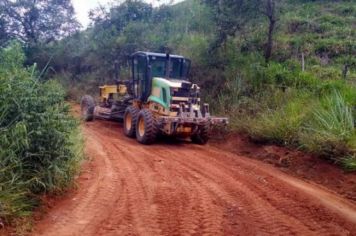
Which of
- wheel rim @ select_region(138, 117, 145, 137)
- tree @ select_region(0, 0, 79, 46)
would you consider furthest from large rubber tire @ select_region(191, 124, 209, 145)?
tree @ select_region(0, 0, 79, 46)

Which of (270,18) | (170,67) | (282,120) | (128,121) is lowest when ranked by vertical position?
(128,121)

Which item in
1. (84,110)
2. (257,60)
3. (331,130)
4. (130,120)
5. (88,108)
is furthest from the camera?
(84,110)

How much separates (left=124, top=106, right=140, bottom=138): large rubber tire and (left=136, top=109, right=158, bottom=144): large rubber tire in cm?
60

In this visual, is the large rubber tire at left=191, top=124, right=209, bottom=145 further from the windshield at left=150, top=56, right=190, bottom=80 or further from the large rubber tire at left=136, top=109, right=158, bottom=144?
the windshield at left=150, top=56, right=190, bottom=80

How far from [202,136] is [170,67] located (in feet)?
7.72

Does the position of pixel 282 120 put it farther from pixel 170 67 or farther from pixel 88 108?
pixel 88 108

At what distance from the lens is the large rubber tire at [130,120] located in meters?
12.9

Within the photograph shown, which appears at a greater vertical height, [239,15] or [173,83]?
[239,15]

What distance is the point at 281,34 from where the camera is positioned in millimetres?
18281

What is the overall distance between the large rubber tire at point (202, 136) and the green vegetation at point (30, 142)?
16.9 feet

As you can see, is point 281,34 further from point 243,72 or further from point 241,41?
point 243,72

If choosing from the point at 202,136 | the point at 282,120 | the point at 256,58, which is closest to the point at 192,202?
the point at 282,120

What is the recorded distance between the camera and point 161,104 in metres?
12.3

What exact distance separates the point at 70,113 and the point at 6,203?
8.63 ft
